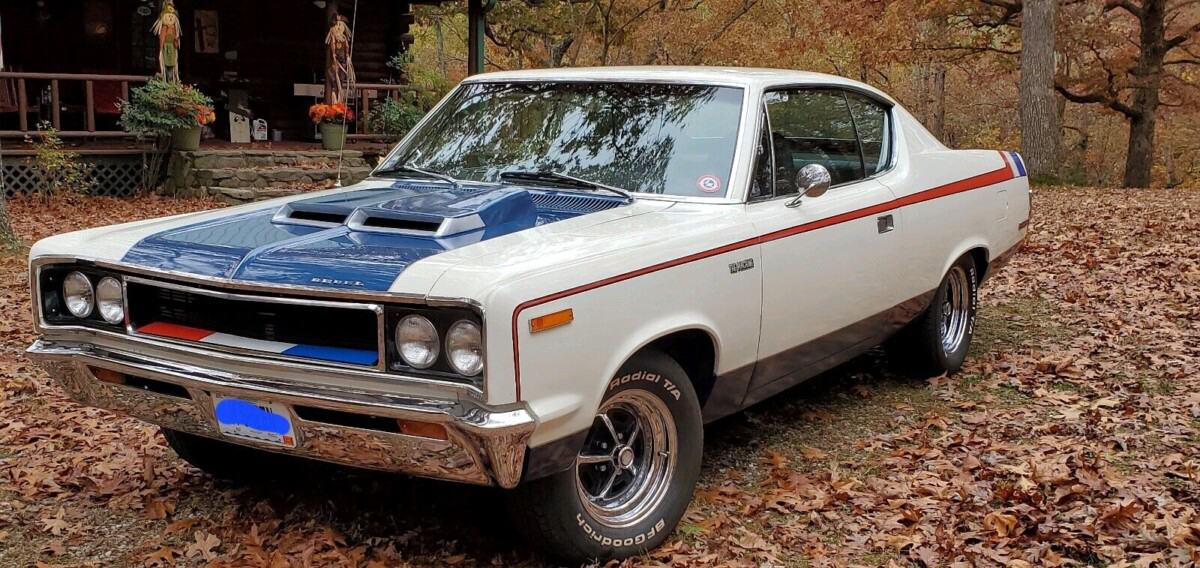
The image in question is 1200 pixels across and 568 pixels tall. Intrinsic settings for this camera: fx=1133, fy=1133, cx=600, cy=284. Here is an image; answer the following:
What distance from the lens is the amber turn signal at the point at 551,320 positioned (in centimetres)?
325

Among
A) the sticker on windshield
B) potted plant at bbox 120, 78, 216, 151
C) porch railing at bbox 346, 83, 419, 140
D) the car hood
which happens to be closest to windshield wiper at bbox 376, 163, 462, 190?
the car hood

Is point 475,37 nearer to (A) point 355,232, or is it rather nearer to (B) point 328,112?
(B) point 328,112

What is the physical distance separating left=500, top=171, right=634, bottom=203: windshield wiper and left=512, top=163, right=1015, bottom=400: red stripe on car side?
54cm

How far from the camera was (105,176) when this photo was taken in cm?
1520

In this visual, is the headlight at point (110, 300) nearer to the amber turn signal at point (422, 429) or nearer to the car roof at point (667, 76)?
the amber turn signal at point (422, 429)

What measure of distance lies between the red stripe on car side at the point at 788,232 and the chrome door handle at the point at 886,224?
38 millimetres

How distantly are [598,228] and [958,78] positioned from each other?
42.0m

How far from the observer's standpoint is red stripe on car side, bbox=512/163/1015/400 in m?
3.21

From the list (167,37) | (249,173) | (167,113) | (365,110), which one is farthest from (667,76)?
(365,110)

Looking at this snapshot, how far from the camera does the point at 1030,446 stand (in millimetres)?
5078

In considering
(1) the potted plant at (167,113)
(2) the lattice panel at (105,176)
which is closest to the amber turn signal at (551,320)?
(2) the lattice panel at (105,176)

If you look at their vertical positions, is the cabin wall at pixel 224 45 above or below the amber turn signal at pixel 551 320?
above

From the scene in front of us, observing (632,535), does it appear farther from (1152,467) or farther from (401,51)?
(401,51)

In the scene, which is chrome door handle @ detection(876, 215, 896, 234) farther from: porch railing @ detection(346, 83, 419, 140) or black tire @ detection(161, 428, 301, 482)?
porch railing @ detection(346, 83, 419, 140)
